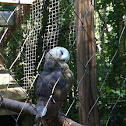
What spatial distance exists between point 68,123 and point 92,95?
0.15m

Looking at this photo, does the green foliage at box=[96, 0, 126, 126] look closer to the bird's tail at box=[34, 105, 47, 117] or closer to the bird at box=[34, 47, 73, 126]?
the bird at box=[34, 47, 73, 126]

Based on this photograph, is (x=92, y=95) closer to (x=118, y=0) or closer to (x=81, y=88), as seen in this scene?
(x=81, y=88)

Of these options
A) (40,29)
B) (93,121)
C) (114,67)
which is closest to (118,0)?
(114,67)

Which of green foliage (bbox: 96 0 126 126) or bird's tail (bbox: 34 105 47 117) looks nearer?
bird's tail (bbox: 34 105 47 117)

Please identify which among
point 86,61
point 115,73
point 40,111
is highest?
point 86,61

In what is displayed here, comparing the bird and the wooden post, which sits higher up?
the wooden post

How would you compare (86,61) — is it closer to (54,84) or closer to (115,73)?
(54,84)

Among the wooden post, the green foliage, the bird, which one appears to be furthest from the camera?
the green foliage

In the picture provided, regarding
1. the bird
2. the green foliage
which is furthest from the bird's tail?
the green foliage

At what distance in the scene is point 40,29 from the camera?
7.52 feet

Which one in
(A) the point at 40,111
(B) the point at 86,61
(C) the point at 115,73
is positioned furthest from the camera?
(C) the point at 115,73

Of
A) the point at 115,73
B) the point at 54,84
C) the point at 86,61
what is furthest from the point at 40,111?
the point at 115,73

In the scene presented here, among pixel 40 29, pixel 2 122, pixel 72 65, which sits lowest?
pixel 2 122

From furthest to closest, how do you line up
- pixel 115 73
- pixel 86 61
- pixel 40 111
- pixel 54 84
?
pixel 115 73 → pixel 54 84 → pixel 40 111 → pixel 86 61
